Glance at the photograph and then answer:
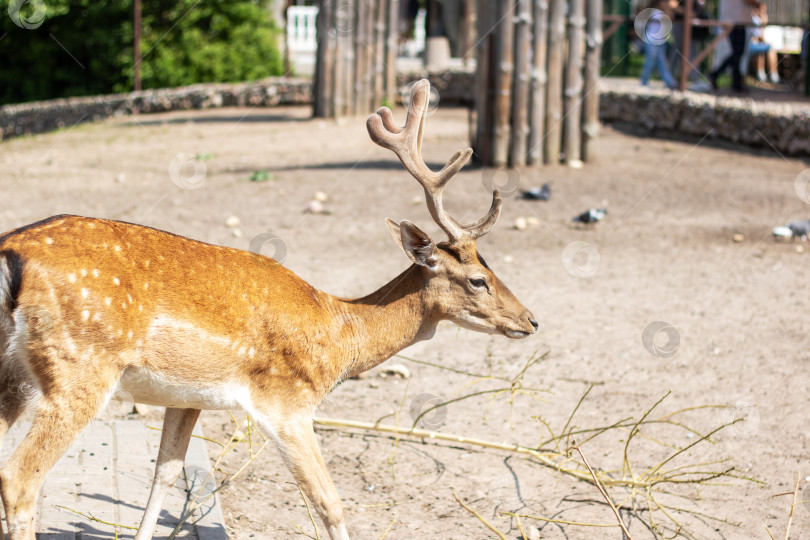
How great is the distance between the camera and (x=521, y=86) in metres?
11.6

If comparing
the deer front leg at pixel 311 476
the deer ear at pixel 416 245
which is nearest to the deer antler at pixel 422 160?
the deer ear at pixel 416 245

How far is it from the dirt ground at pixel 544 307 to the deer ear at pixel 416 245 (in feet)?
2.74

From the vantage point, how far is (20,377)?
3.57m

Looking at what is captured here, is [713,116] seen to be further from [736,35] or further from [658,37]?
[736,35]

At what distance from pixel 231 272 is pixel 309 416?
706 mm

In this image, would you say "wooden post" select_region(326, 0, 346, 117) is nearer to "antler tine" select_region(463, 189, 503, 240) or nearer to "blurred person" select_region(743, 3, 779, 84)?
"blurred person" select_region(743, 3, 779, 84)

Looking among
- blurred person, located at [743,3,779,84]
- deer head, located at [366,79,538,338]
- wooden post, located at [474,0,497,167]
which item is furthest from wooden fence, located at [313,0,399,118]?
deer head, located at [366,79,538,338]

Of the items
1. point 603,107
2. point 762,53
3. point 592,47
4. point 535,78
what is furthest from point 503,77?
point 762,53

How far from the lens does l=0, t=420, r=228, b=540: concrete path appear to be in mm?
4324

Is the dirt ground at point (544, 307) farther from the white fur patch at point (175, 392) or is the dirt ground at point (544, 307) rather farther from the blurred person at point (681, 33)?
the blurred person at point (681, 33)

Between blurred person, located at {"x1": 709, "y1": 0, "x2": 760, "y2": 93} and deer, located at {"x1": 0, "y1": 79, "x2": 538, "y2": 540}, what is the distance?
1325 centimetres

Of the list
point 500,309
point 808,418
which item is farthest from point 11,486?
point 808,418

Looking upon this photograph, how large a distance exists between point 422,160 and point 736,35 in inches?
530

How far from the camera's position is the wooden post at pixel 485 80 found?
38.6ft
